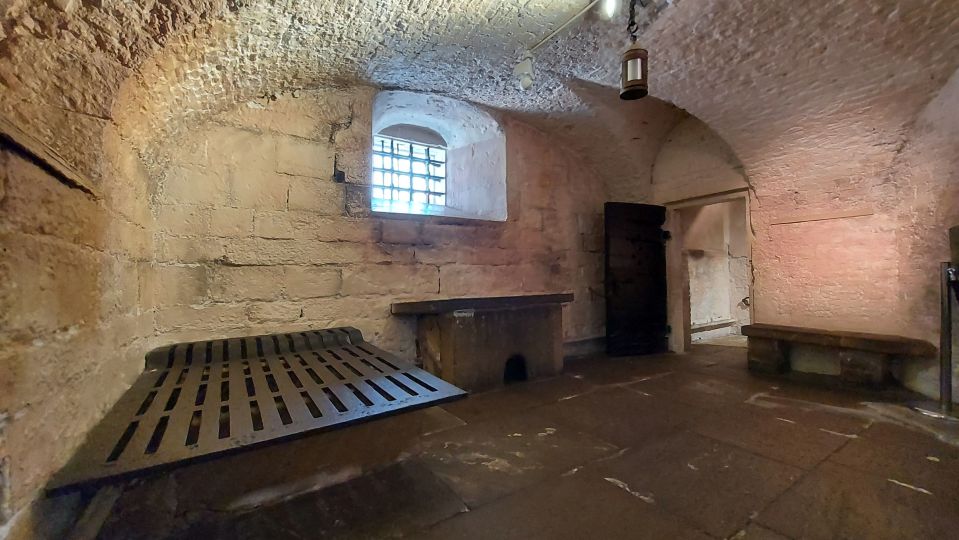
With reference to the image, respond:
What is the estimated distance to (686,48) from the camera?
224 centimetres

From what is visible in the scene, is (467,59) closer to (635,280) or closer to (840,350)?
(635,280)

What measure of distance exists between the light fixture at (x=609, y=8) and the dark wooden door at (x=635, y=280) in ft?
6.87

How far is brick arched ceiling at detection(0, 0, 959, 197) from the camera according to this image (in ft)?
3.32

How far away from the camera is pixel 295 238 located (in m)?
2.41

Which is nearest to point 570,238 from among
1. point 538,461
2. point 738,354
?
point 738,354

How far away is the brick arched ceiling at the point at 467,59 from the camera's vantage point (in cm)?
101

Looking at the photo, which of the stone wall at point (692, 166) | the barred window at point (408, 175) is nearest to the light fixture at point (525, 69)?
the barred window at point (408, 175)

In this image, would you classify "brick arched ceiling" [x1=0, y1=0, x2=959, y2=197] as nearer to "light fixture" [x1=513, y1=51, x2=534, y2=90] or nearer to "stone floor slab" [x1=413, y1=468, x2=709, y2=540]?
"light fixture" [x1=513, y1=51, x2=534, y2=90]

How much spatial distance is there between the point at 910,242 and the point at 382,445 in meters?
3.53

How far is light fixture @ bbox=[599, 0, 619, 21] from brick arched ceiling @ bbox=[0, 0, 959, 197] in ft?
0.56

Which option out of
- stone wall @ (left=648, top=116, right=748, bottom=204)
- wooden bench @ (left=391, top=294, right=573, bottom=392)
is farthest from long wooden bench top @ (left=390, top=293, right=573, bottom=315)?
stone wall @ (left=648, top=116, right=748, bottom=204)

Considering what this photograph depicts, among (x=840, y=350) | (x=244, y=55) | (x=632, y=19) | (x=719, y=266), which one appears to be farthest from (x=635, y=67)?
(x=719, y=266)

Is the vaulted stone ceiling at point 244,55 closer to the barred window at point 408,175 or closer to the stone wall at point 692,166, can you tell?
the barred window at point 408,175

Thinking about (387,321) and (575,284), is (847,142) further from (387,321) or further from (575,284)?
(387,321)
